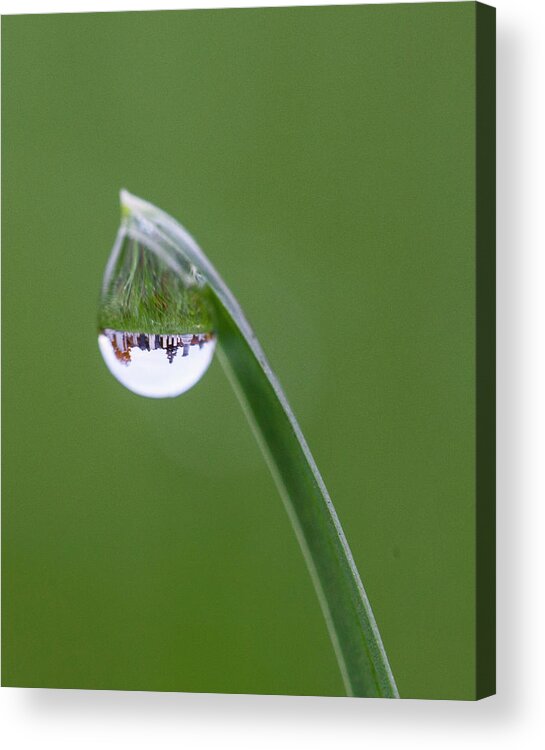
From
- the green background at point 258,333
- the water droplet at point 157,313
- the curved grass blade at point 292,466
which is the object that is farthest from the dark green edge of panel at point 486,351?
the water droplet at point 157,313

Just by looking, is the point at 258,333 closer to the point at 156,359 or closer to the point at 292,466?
the point at 156,359

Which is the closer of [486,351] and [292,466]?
[292,466]

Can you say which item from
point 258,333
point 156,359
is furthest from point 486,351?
point 156,359

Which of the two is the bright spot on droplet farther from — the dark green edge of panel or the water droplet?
the dark green edge of panel

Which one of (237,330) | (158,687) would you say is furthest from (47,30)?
(158,687)

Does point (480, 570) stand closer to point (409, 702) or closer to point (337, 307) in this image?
point (409, 702)

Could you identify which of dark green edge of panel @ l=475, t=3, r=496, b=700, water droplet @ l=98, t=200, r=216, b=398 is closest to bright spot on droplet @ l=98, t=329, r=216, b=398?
water droplet @ l=98, t=200, r=216, b=398
